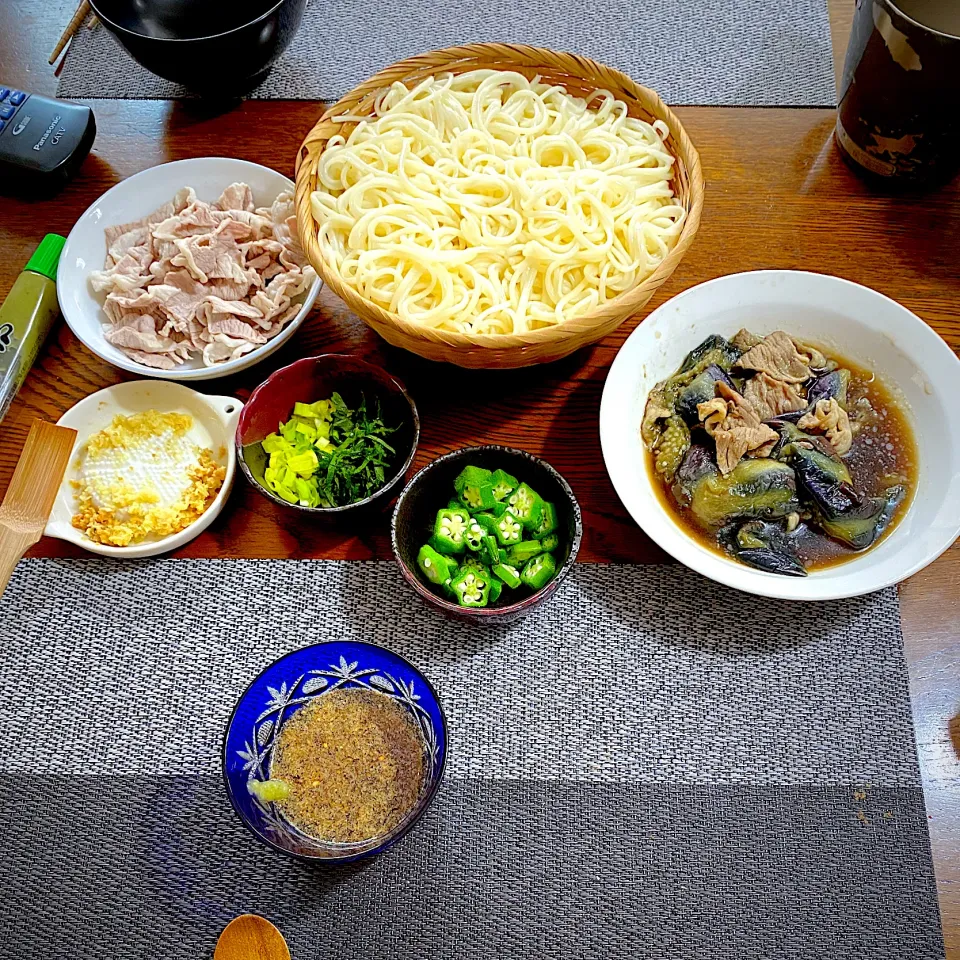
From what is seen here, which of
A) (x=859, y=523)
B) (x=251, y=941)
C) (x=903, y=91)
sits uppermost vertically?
(x=903, y=91)

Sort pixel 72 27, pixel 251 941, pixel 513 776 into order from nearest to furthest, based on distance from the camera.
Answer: pixel 251 941, pixel 513 776, pixel 72 27

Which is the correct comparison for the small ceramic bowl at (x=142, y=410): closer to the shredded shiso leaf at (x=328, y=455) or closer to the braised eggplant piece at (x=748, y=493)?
the shredded shiso leaf at (x=328, y=455)

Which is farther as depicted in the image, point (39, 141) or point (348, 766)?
point (39, 141)

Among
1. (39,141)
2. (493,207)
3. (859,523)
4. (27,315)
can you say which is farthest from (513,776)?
(39,141)

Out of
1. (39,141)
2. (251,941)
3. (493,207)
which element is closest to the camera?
(251,941)

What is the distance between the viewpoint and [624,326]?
195cm

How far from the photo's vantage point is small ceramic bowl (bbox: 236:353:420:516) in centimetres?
166

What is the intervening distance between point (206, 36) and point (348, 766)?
1790 millimetres

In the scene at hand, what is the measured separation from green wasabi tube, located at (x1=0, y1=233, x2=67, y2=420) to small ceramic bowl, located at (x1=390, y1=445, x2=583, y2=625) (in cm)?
96

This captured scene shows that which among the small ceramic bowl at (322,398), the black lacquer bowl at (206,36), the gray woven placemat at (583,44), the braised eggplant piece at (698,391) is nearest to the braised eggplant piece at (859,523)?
the braised eggplant piece at (698,391)

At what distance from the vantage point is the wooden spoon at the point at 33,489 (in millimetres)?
1625

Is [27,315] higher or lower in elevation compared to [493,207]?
lower

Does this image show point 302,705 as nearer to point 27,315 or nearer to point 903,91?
point 27,315

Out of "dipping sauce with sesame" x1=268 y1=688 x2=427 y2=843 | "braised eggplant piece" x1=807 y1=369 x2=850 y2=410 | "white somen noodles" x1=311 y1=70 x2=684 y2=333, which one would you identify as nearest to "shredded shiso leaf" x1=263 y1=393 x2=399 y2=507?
"white somen noodles" x1=311 y1=70 x2=684 y2=333
